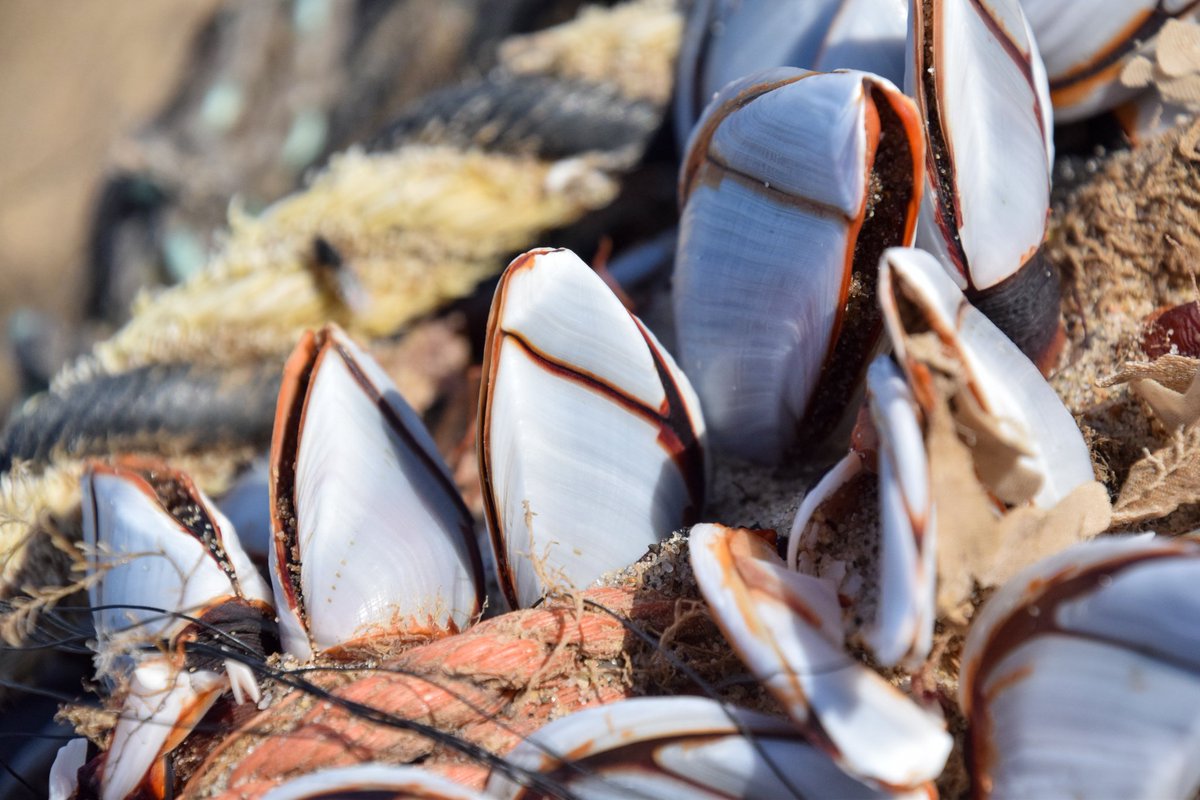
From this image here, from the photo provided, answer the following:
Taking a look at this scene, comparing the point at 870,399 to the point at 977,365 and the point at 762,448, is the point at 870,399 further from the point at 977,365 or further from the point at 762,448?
the point at 762,448

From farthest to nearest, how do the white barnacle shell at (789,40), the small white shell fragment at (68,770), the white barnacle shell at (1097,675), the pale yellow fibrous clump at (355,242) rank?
the pale yellow fibrous clump at (355,242) < the white barnacle shell at (789,40) < the small white shell fragment at (68,770) < the white barnacle shell at (1097,675)

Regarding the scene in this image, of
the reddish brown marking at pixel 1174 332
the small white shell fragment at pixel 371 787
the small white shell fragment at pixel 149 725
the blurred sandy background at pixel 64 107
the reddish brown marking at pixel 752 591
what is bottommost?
the reddish brown marking at pixel 1174 332

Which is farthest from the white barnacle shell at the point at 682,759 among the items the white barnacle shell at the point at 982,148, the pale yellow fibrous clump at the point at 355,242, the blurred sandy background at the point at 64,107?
the blurred sandy background at the point at 64,107

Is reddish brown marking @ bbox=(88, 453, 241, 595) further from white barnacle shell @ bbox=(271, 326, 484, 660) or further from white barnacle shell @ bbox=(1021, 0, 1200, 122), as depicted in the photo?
white barnacle shell @ bbox=(1021, 0, 1200, 122)

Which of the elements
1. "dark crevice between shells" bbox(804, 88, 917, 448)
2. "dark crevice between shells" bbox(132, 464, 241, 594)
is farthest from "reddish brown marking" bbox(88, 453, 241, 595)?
"dark crevice between shells" bbox(804, 88, 917, 448)

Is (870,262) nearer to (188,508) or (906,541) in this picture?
(906,541)

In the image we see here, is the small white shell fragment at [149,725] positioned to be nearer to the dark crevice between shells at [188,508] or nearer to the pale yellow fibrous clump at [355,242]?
the dark crevice between shells at [188,508]
